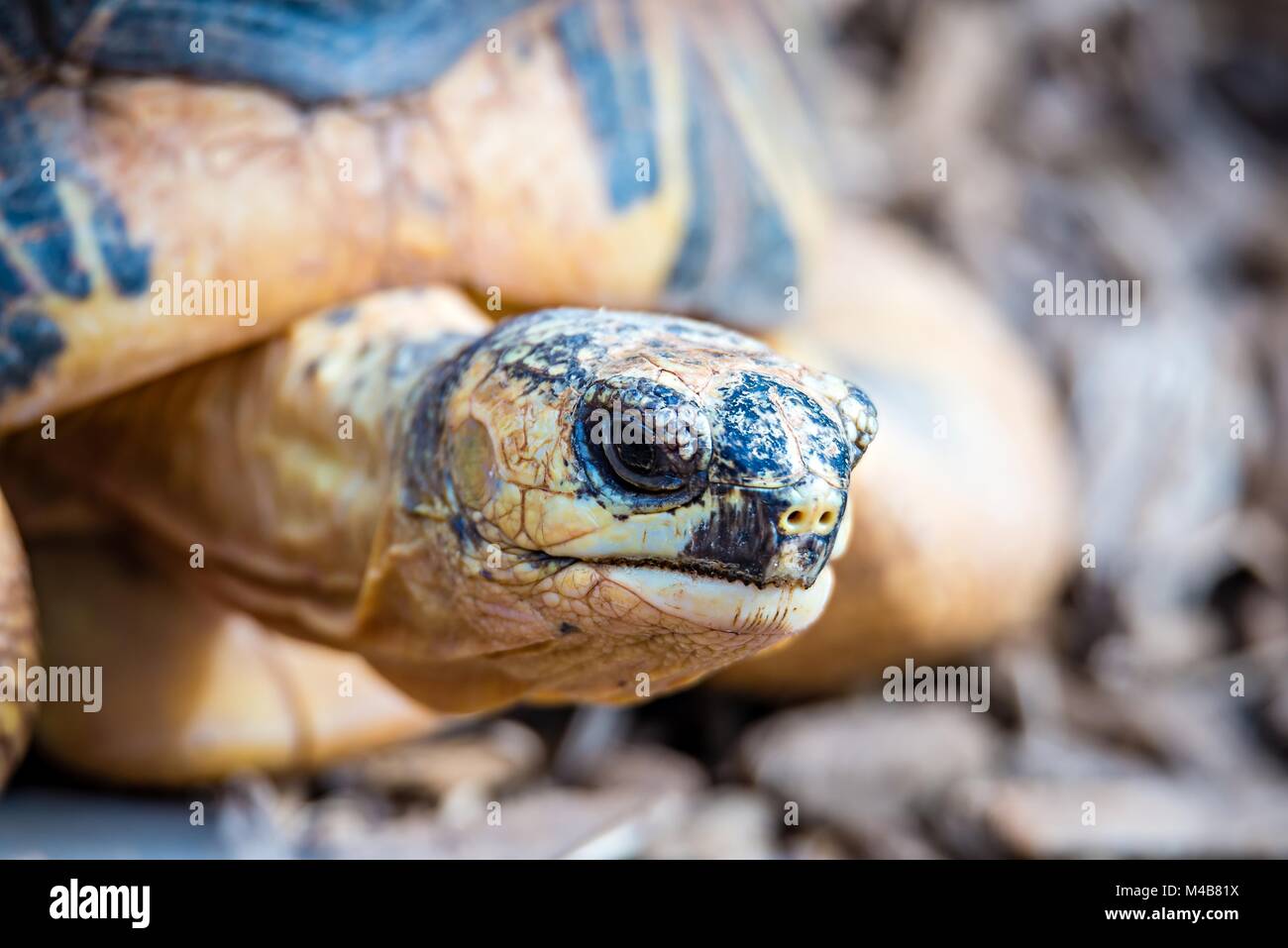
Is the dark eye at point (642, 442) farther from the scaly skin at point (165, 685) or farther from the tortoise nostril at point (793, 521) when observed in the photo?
the scaly skin at point (165, 685)

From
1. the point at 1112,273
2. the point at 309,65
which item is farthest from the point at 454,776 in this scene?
the point at 1112,273

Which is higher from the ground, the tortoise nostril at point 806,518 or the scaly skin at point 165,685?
the tortoise nostril at point 806,518

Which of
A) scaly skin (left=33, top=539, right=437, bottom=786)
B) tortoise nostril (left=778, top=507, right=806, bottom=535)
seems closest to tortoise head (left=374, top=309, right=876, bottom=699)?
tortoise nostril (left=778, top=507, right=806, bottom=535)

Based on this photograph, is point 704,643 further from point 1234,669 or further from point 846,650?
point 1234,669

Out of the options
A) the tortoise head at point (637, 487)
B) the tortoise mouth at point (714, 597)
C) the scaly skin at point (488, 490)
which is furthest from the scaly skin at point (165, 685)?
the tortoise mouth at point (714, 597)

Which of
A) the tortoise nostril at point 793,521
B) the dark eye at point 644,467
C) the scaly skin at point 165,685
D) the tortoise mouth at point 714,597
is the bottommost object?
the scaly skin at point 165,685

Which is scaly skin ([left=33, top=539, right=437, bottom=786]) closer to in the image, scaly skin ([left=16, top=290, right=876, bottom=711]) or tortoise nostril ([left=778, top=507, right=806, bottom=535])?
scaly skin ([left=16, top=290, right=876, bottom=711])

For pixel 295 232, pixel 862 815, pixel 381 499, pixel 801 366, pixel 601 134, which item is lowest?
pixel 862 815
